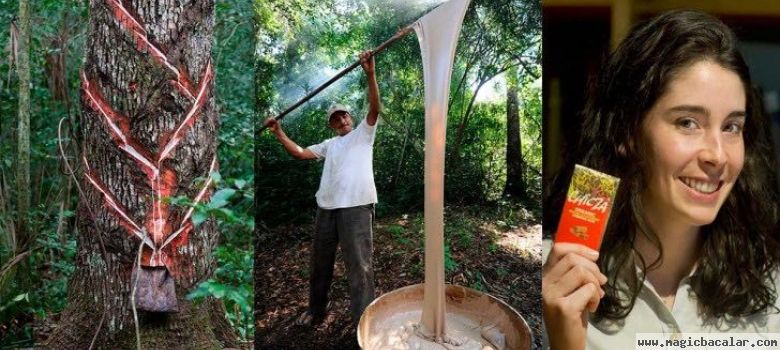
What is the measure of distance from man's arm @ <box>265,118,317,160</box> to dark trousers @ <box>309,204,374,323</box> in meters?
0.21

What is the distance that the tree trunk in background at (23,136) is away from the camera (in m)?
2.96

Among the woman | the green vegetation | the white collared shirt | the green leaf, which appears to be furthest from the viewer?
the green vegetation

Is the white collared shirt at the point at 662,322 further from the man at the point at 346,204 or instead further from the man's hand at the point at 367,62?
the man's hand at the point at 367,62

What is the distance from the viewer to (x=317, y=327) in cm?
231

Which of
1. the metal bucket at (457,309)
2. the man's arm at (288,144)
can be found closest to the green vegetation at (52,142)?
the man's arm at (288,144)

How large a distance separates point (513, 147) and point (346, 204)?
663 millimetres

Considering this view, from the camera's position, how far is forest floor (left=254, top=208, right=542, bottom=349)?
2281 millimetres

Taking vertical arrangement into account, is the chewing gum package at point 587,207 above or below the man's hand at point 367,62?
below

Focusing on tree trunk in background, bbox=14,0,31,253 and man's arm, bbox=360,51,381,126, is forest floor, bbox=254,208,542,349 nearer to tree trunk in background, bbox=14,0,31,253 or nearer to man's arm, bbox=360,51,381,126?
man's arm, bbox=360,51,381,126

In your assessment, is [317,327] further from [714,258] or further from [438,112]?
[714,258]

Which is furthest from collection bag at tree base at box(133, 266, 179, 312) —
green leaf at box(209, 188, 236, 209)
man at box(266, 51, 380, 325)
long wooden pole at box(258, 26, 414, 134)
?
long wooden pole at box(258, 26, 414, 134)

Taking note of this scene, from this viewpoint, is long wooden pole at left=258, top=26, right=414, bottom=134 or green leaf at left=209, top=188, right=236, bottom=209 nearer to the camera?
green leaf at left=209, top=188, right=236, bottom=209

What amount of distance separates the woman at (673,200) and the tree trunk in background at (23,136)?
2.54 meters

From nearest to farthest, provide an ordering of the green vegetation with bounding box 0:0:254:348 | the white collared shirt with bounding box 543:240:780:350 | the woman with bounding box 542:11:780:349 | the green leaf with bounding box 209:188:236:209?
the green leaf with bounding box 209:188:236:209, the woman with bounding box 542:11:780:349, the white collared shirt with bounding box 543:240:780:350, the green vegetation with bounding box 0:0:254:348
